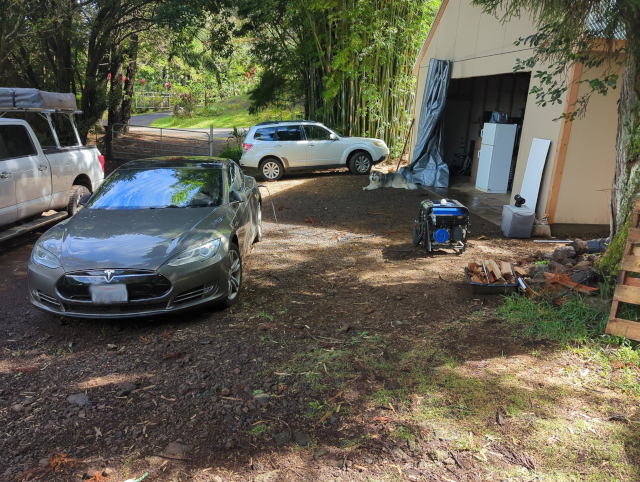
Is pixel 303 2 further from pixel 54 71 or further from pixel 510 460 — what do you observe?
pixel 510 460

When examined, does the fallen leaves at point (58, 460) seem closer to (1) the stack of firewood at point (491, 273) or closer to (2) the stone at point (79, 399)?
(2) the stone at point (79, 399)

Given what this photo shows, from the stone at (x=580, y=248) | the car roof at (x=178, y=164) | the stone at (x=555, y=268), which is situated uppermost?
the car roof at (x=178, y=164)

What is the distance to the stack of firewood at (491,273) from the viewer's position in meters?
5.12

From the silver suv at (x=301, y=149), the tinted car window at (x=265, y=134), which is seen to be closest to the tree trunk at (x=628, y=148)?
the silver suv at (x=301, y=149)

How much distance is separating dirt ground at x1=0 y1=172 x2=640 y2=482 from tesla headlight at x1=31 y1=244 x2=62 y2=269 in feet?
2.01

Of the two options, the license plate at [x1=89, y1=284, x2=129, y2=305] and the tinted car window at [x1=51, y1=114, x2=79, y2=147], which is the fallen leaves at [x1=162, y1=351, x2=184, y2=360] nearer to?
the license plate at [x1=89, y1=284, x2=129, y2=305]

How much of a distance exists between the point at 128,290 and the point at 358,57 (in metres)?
12.2

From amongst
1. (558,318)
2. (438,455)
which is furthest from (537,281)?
(438,455)

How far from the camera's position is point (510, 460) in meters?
2.66

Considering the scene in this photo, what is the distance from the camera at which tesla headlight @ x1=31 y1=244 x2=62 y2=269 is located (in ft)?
13.9

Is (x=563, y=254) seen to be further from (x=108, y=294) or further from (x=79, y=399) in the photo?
(x=79, y=399)

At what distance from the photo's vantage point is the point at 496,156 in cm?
1108

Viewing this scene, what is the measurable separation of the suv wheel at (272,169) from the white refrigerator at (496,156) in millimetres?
5363

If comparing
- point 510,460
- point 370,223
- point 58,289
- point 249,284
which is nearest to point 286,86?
point 370,223
